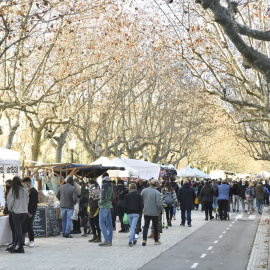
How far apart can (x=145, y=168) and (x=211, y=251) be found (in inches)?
593

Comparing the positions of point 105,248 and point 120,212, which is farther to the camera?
point 120,212

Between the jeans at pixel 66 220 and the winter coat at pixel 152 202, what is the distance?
2.69m

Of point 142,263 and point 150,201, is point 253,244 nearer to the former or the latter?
point 150,201

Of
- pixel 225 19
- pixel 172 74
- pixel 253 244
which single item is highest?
pixel 172 74

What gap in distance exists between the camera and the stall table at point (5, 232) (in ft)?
42.3

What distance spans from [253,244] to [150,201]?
10.9ft

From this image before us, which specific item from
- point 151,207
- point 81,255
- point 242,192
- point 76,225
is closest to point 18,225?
point 81,255

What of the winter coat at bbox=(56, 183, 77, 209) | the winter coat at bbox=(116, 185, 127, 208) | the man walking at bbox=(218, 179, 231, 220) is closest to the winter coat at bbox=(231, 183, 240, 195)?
the man walking at bbox=(218, 179, 231, 220)

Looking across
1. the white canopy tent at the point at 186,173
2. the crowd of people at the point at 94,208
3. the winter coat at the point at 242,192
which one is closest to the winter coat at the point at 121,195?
the crowd of people at the point at 94,208

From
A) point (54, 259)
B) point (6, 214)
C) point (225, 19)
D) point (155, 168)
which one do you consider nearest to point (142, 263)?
point (54, 259)

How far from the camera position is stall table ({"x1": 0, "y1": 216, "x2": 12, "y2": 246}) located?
12899 mm

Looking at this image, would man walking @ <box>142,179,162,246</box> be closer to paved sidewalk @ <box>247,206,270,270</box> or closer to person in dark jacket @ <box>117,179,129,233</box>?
paved sidewalk @ <box>247,206,270,270</box>

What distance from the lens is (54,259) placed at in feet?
37.7

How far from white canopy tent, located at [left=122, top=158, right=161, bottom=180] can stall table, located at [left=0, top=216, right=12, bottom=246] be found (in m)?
14.8
